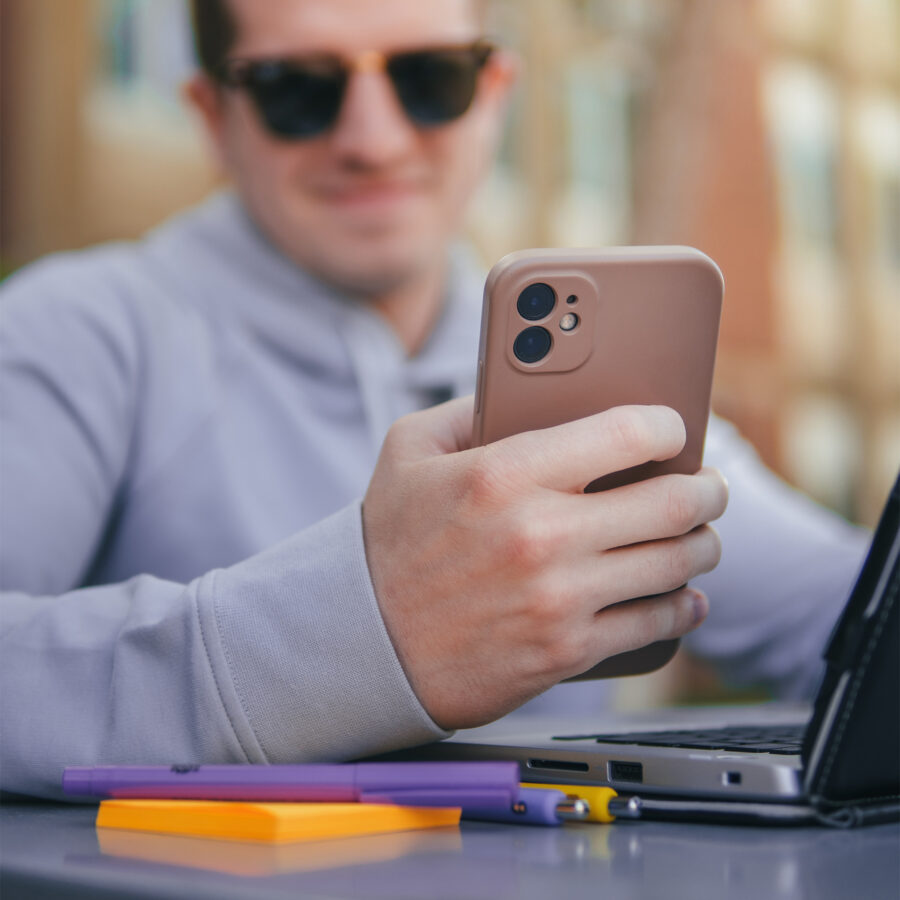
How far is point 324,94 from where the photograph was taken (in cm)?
116

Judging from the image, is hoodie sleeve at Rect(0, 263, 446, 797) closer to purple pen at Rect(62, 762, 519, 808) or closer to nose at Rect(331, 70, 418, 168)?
purple pen at Rect(62, 762, 519, 808)

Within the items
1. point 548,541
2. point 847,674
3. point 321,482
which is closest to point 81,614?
point 548,541

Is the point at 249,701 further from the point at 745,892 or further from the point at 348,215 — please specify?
the point at 348,215

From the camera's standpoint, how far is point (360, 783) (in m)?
0.48

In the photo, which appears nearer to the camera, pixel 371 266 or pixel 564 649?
pixel 564 649

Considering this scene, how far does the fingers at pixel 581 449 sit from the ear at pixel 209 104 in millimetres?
865

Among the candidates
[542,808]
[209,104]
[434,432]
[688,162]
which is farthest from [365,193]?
[688,162]

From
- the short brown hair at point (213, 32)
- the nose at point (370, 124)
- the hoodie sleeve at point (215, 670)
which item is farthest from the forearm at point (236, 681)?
the short brown hair at point (213, 32)

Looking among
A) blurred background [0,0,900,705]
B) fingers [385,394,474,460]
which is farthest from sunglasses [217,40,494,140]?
blurred background [0,0,900,705]

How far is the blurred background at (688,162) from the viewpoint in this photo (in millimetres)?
3547

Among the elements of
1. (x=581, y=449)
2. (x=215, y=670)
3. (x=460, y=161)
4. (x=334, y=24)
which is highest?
(x=334, y=24)

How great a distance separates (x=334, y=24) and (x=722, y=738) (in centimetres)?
87

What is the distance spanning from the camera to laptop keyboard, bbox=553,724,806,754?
57 cm

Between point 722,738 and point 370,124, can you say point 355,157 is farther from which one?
point 722,738
